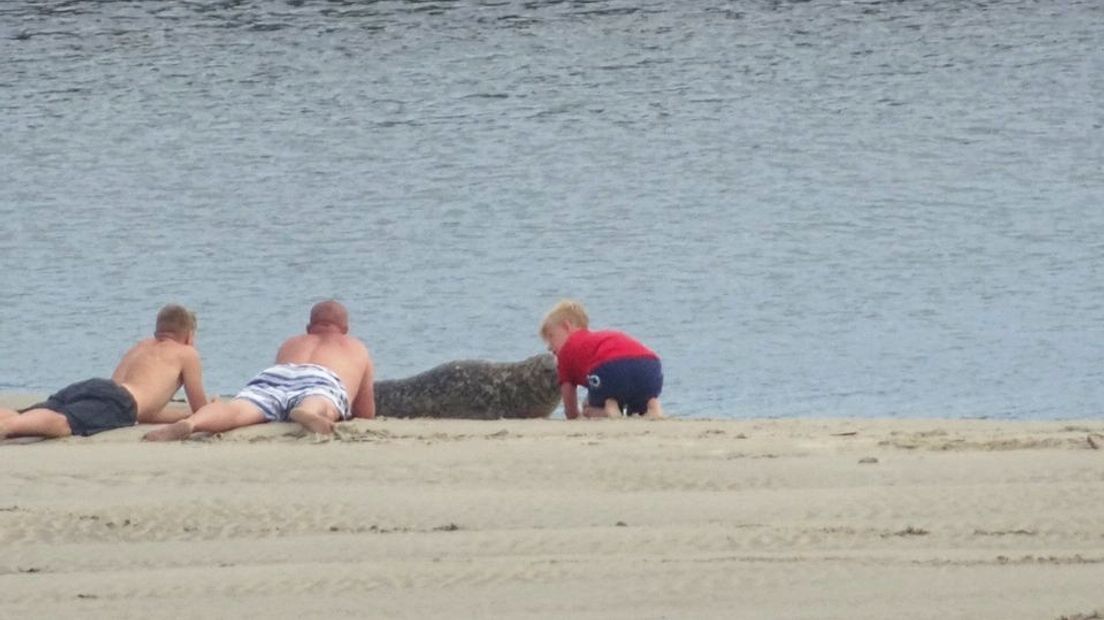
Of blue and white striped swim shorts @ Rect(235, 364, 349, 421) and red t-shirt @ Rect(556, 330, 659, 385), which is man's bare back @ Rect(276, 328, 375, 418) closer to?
blue and white striped swim shorts @ Rect(235, 364, 349, 421)

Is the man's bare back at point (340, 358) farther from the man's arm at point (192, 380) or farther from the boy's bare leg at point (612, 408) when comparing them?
the boy's bare leg at point (612, 408)

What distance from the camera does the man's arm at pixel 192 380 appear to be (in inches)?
413

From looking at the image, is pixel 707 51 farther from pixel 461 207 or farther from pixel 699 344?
pixel 699 344

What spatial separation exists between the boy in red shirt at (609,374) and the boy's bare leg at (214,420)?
1870 millimetres

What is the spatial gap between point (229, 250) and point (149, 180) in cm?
Result: 417

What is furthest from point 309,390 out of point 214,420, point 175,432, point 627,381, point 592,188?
point 592,188

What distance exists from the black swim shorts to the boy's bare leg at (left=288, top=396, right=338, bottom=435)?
802 millimetres

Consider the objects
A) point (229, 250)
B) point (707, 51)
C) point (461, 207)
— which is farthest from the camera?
point (707, 51)

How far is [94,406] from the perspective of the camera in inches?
388

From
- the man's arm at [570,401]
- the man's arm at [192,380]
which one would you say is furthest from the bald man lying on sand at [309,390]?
the man's arm at [570,401]

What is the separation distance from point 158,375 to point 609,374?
2.18 m

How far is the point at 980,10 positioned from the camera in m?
32.5

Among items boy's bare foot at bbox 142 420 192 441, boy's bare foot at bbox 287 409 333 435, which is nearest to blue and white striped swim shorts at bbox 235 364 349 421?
boy's bare foot at bbox 287 409 333 435

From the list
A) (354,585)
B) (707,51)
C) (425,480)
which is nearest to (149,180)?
(707,51)
